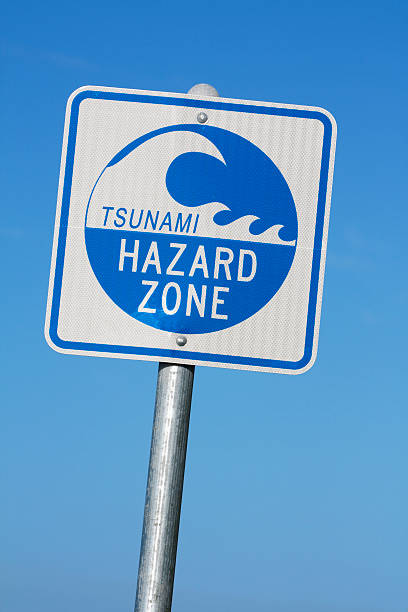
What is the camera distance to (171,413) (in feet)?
7.84

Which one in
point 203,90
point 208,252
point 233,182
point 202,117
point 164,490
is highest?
point 203,90

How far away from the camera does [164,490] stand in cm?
235

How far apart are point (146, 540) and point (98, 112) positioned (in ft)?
4.70

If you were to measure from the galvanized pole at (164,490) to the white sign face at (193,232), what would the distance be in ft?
0.36

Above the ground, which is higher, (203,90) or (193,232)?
(203,90)

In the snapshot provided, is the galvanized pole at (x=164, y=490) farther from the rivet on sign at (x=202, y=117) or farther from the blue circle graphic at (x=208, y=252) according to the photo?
the rivet on sign at (x=202, y=117)

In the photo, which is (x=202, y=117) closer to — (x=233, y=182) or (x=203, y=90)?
(x=203, y=90)

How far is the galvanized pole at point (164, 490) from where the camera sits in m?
2.31

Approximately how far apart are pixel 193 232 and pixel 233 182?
0.22 m

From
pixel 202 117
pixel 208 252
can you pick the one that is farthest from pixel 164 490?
pixel 202 117

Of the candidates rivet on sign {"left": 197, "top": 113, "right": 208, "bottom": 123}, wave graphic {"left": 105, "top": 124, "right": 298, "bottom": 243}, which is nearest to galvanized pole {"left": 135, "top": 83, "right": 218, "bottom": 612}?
wave graphic {"left": 105, "top": 124, "right": 298, "bottom": 243}

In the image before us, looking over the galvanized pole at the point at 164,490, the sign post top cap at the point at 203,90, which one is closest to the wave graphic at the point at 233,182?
the sign post top cap at the point at 203,90

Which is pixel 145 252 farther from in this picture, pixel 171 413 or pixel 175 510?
pixel 175 510

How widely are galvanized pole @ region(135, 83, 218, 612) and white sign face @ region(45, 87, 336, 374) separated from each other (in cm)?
11
